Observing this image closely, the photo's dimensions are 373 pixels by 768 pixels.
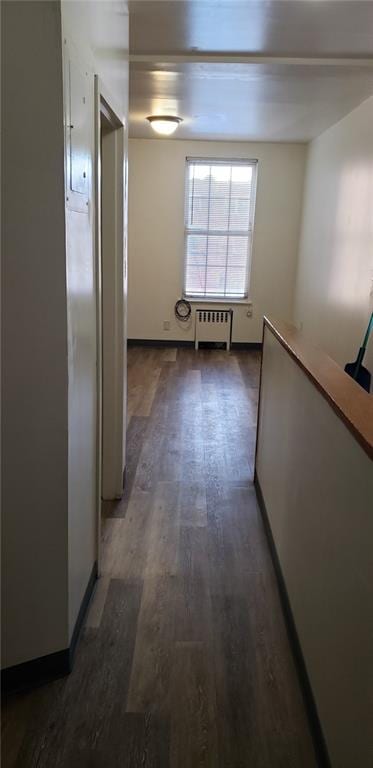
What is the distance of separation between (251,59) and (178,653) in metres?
3.36

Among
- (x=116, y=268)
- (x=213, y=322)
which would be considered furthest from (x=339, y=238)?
(x=116, y=268)

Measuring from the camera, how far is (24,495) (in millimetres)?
1681

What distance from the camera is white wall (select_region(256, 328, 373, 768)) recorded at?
3.94 feet

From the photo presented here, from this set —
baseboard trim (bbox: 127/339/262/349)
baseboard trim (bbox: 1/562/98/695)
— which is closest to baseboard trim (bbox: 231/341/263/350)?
baseboard trim (bbox: 127/339/262/349)

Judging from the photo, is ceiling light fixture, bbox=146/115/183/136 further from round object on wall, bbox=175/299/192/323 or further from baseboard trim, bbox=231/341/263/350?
baseboard trim, bbox=231/341/263/350

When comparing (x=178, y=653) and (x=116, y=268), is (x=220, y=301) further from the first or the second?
(x=178, y=653)

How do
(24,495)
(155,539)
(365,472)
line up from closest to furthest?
(365,472) < (24,495) < (155,539)

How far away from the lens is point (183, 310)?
23.8 feet

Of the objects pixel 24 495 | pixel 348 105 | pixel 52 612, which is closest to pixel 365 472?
pixel 24 495

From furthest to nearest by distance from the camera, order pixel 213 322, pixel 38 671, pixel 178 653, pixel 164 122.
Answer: pixel 213 322 < pixel 164 122 < pixel 178 653 < pixel 38 671

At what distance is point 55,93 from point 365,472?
4.00 feet

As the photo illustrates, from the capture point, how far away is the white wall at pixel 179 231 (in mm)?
6762

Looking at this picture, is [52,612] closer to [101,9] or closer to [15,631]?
[15,631]

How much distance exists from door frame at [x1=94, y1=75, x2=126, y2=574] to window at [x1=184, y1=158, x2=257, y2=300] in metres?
4.28
